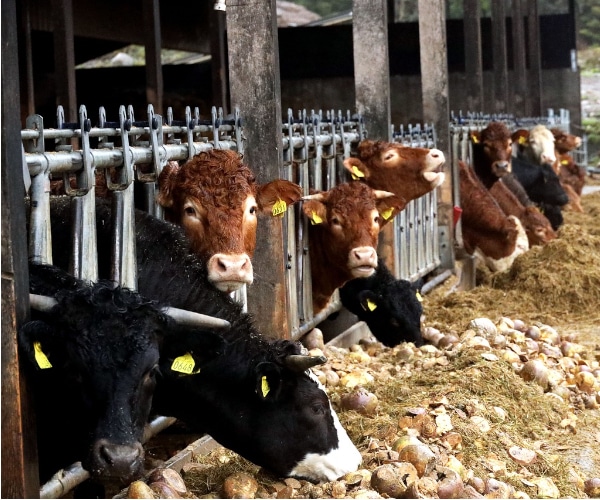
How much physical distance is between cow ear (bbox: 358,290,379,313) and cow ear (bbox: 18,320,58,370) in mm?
4991

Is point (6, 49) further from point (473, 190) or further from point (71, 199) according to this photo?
point (473, 190)

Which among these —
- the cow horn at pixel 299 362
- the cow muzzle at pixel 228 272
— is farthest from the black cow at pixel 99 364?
the cow muzzle at pixel 228 272

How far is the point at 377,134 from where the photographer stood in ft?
32.3

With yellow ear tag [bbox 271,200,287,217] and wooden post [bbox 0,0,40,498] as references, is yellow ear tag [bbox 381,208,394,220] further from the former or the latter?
wooden post [bbox 0,0,40,498]

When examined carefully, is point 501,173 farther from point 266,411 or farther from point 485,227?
point 266,411

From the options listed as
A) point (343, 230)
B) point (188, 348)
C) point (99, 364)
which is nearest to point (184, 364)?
point (188, 348)

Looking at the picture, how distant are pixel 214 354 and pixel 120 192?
123 centimetres

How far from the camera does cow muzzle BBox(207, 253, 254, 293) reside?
570 centimetres

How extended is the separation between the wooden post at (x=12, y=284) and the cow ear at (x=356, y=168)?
5.49m

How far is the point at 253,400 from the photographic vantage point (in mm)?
5137

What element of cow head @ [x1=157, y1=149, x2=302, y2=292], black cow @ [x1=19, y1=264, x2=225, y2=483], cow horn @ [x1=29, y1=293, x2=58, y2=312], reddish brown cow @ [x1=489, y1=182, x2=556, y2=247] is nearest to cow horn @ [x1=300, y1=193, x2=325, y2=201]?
cow head @ [x1=157, y1=149, x2=302, y2=292]

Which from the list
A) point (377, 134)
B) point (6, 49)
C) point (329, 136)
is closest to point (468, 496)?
point (6, 49)

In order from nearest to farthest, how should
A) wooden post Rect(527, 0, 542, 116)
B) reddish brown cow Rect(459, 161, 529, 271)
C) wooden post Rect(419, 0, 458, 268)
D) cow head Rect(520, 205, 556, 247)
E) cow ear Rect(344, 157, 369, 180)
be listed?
cow ear Rect(344, 157, 369, 180) → wooden post Rect(419, 0, 458, 268) → reddish brown cow Rect(459, 161, 529, 271) → cow head Rect(520, 205, 556, 247) → wooden post Rect(527, 0, 542, 116)

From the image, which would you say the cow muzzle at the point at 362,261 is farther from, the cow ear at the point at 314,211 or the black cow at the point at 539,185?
the black cow at the point at 539,185
